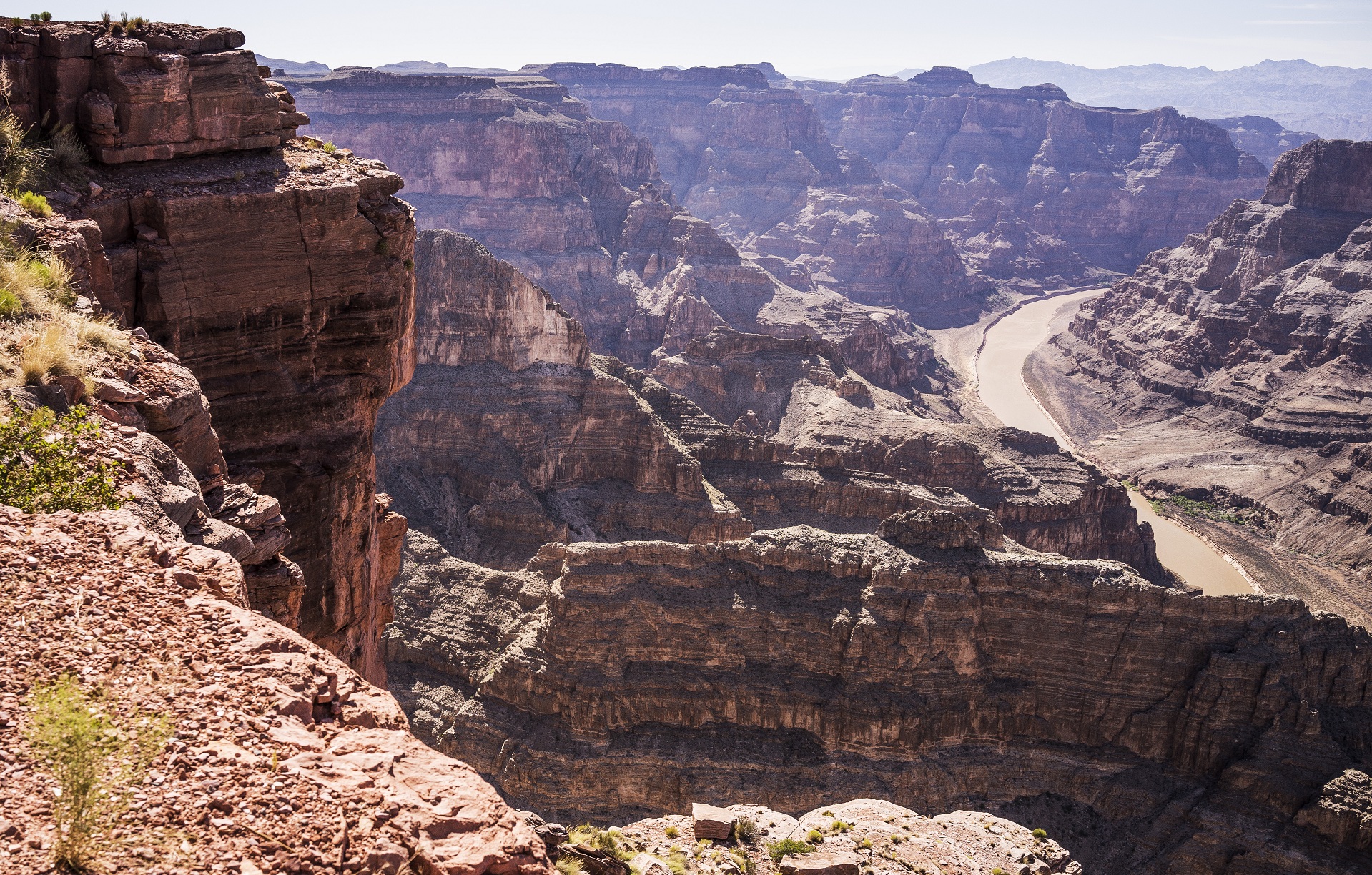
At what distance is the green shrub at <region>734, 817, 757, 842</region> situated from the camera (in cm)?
2508

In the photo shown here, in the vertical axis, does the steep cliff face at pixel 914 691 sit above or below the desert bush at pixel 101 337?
below

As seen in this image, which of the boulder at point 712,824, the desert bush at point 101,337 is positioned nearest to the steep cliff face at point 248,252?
the desert bush at point 101,337

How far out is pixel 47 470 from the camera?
37.8ft

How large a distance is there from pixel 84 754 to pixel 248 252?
53.0 feet

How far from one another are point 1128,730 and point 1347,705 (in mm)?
8083

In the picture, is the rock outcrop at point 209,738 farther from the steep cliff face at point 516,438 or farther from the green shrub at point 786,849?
the steep cliff face at point 516,438

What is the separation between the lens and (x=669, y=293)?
5012 inches

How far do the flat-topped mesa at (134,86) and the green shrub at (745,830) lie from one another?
19.4 metres

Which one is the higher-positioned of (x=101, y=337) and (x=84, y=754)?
(x=101, y=337)

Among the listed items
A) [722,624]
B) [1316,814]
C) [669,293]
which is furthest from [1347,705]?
[669,293]

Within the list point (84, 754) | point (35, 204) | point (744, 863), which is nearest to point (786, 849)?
point (744, 863)

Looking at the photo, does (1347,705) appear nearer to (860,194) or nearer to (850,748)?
(850,748)

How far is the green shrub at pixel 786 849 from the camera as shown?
2386 cm

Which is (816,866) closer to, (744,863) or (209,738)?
(744,863)
